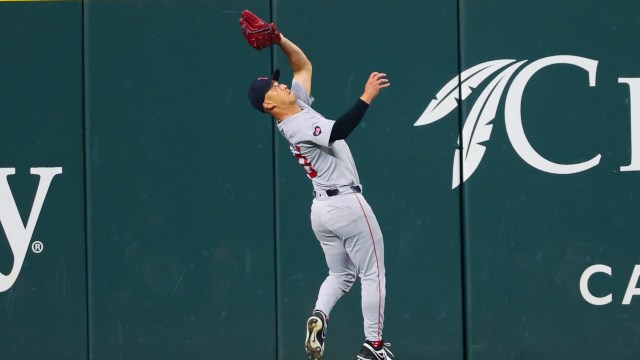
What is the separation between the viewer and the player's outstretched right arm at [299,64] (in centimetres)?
727

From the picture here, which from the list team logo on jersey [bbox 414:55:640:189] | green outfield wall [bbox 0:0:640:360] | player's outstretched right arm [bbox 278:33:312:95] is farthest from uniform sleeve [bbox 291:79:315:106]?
team logo on jersey [bbox 414:55:640:189]

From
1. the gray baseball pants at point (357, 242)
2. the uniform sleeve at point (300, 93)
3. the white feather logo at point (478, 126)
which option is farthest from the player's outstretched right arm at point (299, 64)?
the white feather logo at point (478, 126)

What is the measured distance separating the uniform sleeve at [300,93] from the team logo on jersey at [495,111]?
0.95m

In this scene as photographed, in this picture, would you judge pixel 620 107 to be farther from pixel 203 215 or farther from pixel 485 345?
pixel 203 215

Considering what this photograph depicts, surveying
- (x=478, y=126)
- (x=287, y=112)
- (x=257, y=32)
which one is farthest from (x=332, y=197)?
(x=478, y=126)

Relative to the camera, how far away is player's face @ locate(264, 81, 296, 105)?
22.9 feet

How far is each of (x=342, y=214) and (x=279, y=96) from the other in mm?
817

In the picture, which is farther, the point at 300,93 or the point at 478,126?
the point at 478,126

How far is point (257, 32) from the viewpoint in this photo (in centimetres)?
700

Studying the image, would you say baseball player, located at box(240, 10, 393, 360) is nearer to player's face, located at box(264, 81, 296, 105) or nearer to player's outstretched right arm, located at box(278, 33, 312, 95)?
player's face, located at box(264, 81, 296, 105)

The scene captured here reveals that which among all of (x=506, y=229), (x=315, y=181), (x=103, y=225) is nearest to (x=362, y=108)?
(x=315, y=181)

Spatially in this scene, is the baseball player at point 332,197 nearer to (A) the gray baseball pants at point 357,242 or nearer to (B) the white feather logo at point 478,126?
(A) the gray baseball pants at point 357,242

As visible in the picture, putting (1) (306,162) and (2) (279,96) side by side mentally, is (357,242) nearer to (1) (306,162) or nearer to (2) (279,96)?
(1) (306,162)

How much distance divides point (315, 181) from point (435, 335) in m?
1.59
